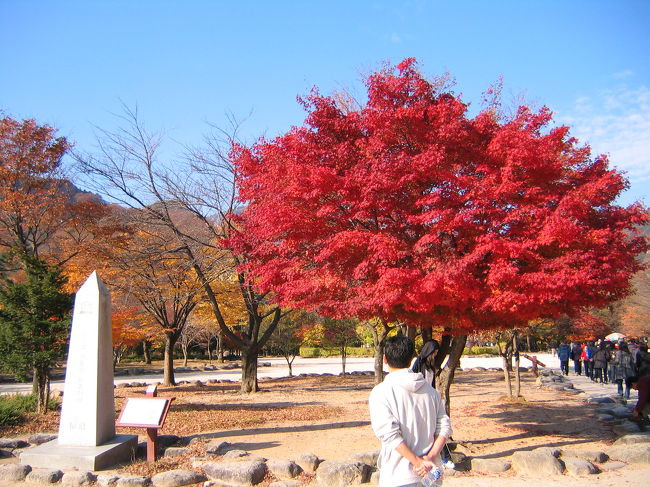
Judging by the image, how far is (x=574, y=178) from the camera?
8.65 metres

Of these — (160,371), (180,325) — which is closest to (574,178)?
(180,325)

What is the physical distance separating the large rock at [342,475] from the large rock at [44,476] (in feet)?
11.9

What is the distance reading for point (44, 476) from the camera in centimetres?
693

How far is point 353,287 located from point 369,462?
2.70m

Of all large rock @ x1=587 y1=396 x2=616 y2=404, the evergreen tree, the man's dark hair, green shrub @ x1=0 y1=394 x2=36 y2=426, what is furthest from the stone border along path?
large rock @ x1=587 y1=396 x2=616 y2=404

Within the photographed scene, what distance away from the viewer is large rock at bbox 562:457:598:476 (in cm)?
718

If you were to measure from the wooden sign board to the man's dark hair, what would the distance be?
5.43 metres

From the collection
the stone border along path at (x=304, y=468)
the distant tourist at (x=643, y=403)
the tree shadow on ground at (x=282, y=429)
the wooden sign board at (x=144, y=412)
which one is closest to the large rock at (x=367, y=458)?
the stone border along path at (x=304, y=468)

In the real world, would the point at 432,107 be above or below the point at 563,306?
above

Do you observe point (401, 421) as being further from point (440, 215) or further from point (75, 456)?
point (75, 456)

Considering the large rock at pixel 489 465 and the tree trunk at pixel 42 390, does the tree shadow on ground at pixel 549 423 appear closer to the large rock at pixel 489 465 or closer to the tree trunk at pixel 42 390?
the large rock at pixel 489 465

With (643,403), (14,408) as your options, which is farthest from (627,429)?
(14,408)

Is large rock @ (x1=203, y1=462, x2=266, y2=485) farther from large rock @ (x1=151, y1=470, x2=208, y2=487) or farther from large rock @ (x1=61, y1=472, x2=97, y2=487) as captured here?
large rock @ (x1=61, y1=472, x2=97, y2=487)

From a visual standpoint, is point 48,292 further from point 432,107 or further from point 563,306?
point 563,306
